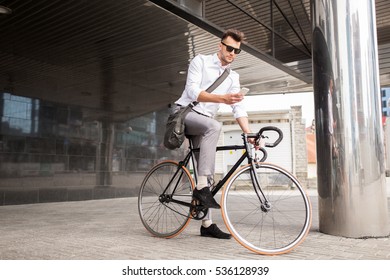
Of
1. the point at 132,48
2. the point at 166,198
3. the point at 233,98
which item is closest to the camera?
the point at 233,98

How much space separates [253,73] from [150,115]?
3982 mm

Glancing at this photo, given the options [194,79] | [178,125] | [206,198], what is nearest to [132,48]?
[194,79]

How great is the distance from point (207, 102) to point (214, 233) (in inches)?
55.6

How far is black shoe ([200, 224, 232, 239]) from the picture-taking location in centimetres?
376

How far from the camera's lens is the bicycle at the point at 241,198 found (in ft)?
10.1

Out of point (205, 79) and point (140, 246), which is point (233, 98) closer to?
point (205, 79)

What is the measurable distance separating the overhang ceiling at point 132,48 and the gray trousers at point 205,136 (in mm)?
3662

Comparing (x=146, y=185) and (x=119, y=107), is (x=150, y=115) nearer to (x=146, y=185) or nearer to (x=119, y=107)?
(x=119, y=107)

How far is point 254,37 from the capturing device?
10.5 m

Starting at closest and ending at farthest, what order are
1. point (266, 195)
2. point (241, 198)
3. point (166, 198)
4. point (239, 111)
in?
point (266, 195)
point (241, 198)
point (239, 111)
point (166, 198)

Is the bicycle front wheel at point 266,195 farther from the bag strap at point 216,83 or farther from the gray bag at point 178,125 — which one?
the bag strap at point 216,83

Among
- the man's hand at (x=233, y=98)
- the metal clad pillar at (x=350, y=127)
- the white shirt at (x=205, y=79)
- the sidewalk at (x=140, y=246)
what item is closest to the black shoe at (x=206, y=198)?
the sidewalk at (x=140, y=246)

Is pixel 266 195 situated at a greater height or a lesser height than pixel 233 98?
lesser

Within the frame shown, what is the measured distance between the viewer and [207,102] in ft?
11.0
